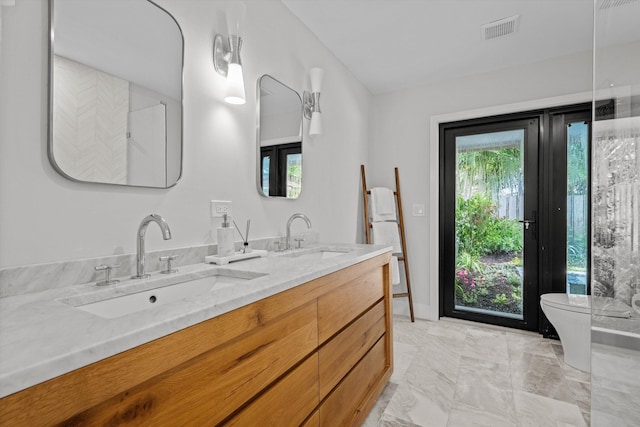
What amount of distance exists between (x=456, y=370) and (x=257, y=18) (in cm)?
248

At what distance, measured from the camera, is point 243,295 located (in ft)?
2.62

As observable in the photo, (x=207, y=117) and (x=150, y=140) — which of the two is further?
(x=207, y=117)

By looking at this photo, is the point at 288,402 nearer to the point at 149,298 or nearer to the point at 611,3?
the point at 149,298

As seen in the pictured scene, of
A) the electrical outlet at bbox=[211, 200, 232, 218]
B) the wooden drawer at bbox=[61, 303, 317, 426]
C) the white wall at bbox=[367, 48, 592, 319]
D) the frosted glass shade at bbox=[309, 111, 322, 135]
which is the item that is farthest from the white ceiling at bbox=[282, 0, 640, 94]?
the wooden drawer at bbox=[61, 303, 317, 426]

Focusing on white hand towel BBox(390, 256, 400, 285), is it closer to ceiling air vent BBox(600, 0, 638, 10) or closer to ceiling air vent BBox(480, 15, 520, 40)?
ceiling air vent BBox(480, 15, 520, 40)

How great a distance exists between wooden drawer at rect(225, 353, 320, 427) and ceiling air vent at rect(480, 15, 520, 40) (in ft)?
7.99

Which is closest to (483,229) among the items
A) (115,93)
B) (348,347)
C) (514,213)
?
(514,213)

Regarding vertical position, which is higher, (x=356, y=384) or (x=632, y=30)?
(x=632, y=30)

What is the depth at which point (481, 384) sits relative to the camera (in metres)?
1.91

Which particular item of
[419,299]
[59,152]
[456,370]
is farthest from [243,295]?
[419,299]

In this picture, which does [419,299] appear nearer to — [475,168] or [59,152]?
[475,168]

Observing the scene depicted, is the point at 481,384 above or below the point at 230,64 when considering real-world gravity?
below

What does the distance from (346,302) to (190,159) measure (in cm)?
91

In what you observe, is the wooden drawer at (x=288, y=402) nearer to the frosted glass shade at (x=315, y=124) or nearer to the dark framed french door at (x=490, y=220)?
the frosted glass shade at (x=315, y=124)
